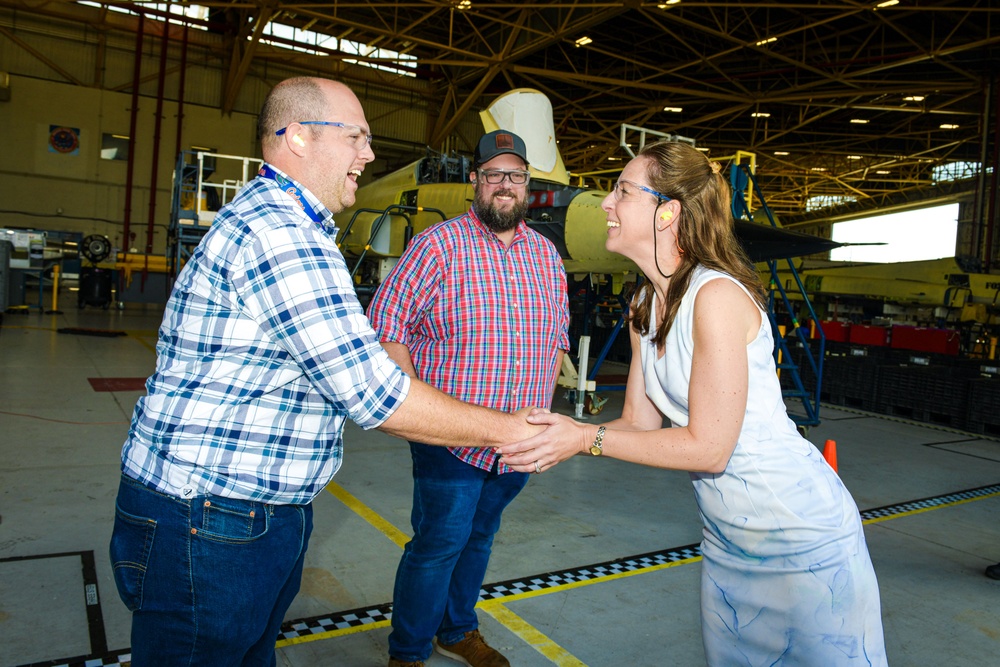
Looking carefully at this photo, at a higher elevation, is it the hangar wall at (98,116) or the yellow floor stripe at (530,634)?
the hangar wall at (98,116)

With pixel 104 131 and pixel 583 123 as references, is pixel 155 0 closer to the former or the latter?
pixel 104 131

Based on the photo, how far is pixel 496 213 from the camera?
2877mm

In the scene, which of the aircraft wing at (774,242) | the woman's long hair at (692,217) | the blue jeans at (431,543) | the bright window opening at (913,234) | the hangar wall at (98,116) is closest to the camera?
the woman's long hair at (692,217)

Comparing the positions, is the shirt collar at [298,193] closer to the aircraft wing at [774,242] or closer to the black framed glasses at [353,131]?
the black framed glasses at [353,131]

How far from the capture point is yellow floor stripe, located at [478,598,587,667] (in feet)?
9.51

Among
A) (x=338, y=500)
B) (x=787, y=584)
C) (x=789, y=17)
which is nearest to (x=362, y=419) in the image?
(x=787, y=584)

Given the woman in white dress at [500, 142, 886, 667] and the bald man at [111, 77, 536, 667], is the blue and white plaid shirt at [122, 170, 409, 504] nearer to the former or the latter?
the bald man at [111, 77, 536, 667]

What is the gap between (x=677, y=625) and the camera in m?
3.30

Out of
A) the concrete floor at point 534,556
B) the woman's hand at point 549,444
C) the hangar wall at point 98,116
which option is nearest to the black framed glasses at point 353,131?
the woman's hand at point 549,444

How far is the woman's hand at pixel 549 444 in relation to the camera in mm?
1830

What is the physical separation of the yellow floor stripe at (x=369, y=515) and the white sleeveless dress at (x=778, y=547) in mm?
2646

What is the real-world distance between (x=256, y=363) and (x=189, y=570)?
18.8 inches

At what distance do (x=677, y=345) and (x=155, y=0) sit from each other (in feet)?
Result: 71.8

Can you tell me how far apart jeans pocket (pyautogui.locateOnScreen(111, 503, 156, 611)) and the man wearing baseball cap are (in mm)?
1170
